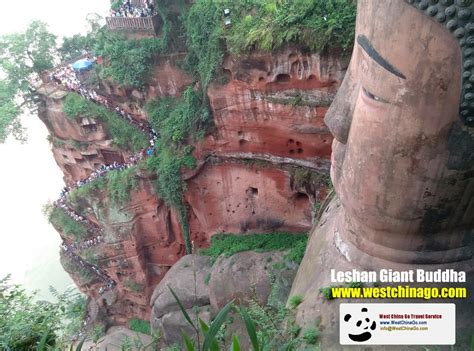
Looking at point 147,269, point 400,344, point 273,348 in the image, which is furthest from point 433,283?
point 147,269

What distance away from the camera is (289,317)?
22.6 ft

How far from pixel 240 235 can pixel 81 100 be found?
8.13m

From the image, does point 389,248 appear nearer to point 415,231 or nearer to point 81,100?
point 415,231

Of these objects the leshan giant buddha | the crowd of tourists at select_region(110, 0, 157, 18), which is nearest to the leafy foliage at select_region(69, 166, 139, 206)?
the crowd of tourists at select_region(110, 0, 157, 18)

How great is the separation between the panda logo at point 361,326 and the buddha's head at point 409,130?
3.04 ft

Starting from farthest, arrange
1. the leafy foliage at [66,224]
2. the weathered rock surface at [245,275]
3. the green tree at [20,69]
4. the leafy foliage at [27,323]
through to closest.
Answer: the leafy foliage at [66,224]
the green tree at [20,69]
the weathered rock surface at [245,275]
the leafy foliage at [27,323]

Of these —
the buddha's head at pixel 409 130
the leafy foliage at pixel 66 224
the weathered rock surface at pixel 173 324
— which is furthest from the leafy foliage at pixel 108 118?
the buddha's head at pixel 409 130

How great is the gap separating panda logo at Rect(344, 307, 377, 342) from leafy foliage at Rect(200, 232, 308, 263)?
7.50 m

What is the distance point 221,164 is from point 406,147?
10493 millimetres

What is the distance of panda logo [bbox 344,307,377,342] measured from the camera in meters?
6.07

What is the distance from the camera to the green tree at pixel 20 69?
60.0ft

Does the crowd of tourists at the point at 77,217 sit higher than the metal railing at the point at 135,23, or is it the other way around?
the metal railing at the point at 135,23

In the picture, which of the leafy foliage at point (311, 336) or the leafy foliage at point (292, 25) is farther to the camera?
the leafy foliage at point (292, 25)

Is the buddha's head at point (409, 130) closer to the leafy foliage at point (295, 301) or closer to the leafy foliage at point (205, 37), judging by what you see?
the leafy foliage at point (295, 301)
